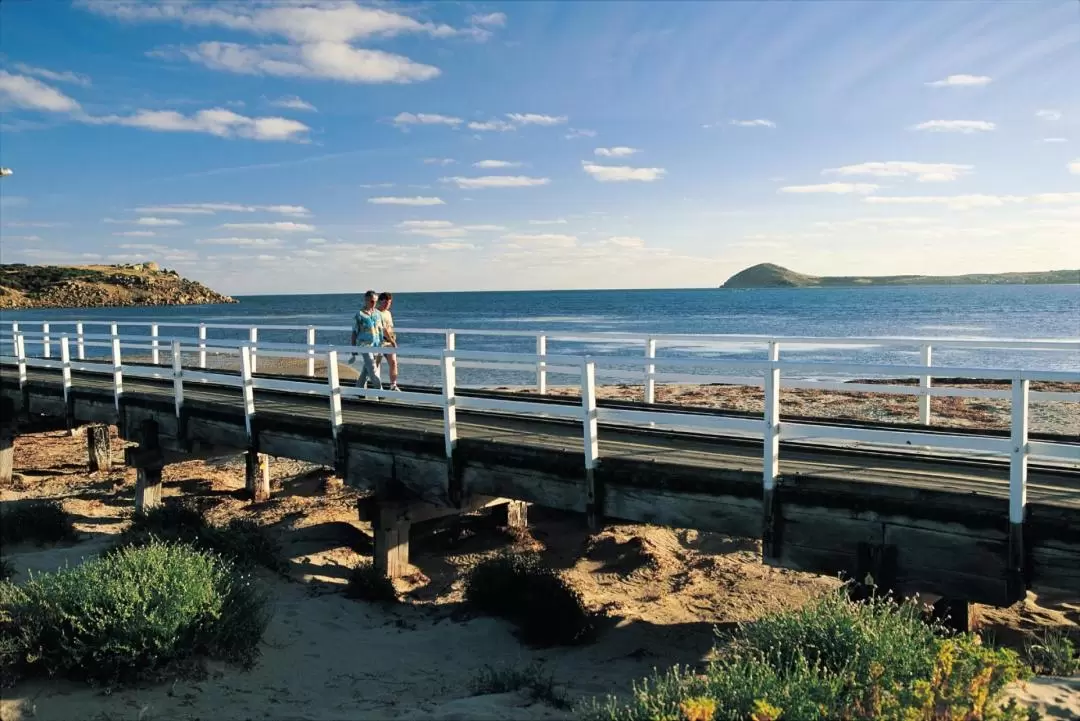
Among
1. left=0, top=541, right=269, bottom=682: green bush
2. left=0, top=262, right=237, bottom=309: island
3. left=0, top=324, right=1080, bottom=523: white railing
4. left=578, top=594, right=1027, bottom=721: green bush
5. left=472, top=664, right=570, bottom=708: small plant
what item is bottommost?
left=472, top=664, right=570, bottom=708: small plant

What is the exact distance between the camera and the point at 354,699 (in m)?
7.46

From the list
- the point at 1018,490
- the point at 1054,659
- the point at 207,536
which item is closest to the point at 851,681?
the point at 1018,490

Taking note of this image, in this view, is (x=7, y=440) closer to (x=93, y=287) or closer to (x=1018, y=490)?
(x=1018, y=490)

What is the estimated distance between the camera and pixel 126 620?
724 cm

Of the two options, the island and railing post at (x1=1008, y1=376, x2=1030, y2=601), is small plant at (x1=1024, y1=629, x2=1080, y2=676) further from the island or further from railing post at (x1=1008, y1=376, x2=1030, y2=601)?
the island

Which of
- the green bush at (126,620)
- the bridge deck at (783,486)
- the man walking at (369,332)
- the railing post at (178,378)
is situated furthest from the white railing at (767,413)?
the green bush at (126,620)

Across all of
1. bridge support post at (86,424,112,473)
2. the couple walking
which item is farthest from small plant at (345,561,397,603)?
bridge support post at (86,424,112,473)

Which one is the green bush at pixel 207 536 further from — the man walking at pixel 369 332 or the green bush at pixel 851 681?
the green bush at pixel 851 681

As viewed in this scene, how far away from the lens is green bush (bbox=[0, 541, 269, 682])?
7129 millimetres

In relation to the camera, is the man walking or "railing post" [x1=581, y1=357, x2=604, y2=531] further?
the man walking

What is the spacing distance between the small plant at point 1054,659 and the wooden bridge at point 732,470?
1400 millimetres

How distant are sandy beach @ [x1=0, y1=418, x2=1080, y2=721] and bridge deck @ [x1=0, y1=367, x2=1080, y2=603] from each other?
1093 millimetres

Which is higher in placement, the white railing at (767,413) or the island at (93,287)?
the island at (93,287)

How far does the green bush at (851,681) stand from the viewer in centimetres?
493
